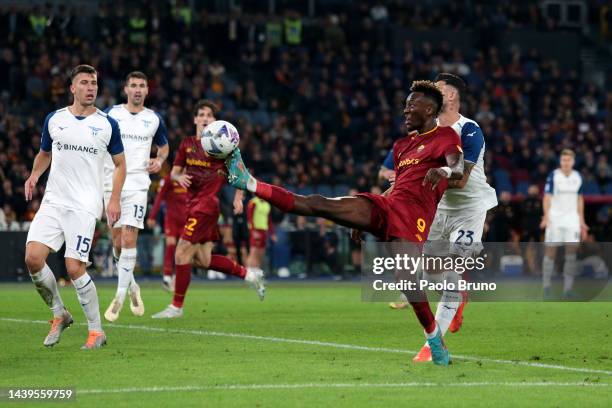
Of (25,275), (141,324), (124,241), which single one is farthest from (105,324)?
(25,275)

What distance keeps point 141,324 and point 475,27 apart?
27.5 metres

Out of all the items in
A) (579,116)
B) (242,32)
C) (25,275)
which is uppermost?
(242,32)

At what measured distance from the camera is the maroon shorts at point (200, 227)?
16.0 m

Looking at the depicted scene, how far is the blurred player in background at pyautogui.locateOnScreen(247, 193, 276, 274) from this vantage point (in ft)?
85.7

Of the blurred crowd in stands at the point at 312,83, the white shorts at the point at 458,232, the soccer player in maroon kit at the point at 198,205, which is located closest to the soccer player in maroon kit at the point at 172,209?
the soccer player in maroon kit at the point at 198,205

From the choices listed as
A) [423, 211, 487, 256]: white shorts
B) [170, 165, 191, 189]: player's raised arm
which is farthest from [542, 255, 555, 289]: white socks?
[423, 211, 487, 256]: white shorts

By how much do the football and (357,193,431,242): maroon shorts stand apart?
107cm

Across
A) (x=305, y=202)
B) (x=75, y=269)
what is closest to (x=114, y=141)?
(x=75, y=269)

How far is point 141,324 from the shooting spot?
1420cm

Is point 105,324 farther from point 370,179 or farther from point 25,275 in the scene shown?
point 370,179

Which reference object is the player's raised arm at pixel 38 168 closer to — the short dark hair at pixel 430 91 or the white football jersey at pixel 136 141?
the white football jersey at pixel 136 141

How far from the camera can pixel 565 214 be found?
2086 cm

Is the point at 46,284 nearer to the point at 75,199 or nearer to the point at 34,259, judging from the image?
the point at 34,259

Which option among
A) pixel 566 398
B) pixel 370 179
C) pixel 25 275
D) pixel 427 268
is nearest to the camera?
pixel 566 398
